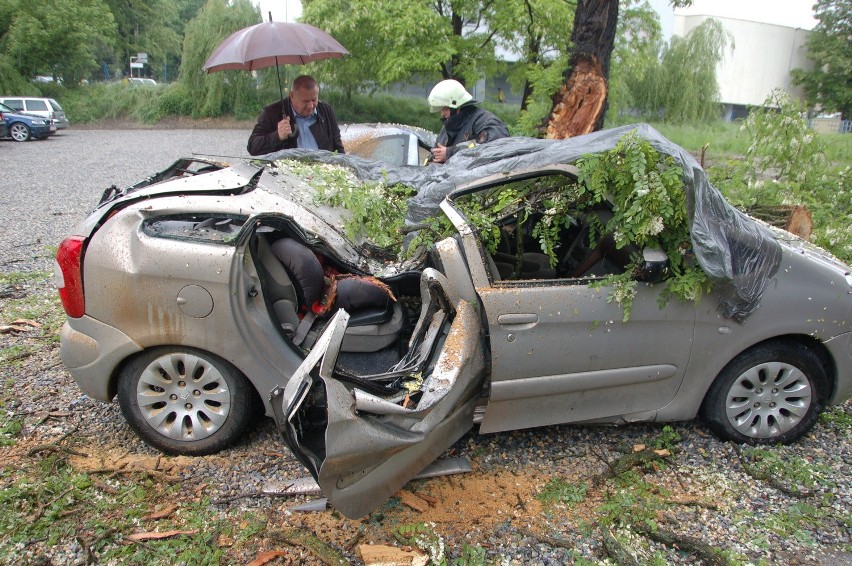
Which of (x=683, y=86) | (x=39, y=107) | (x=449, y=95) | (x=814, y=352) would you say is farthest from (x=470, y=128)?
(x=39, y=107)

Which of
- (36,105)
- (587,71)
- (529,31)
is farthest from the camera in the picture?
(36,105)

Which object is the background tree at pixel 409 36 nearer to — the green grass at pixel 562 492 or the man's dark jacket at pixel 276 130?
the man's dark jacket at pixel 276 130

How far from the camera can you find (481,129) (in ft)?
16.9

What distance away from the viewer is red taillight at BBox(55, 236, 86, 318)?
3.31m

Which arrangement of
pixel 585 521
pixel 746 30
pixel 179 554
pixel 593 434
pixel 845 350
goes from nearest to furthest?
pixel 179 554, pixel 585 521, pixel 845 350, pixel 593 434, pixel 746 30

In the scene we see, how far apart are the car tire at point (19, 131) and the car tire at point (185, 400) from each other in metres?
21.6

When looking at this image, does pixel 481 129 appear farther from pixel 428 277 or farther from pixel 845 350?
pixel 845 350

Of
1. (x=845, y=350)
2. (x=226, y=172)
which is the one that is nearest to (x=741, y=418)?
(x=845, y=350)

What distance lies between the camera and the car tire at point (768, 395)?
3.48 m

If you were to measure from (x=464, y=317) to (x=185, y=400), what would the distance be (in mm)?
1631

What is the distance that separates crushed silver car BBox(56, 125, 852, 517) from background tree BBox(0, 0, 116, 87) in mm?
31554

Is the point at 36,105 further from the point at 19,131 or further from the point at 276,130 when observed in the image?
the point at 276,130

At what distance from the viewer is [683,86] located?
79.8 feet

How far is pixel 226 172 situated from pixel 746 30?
153 ft
